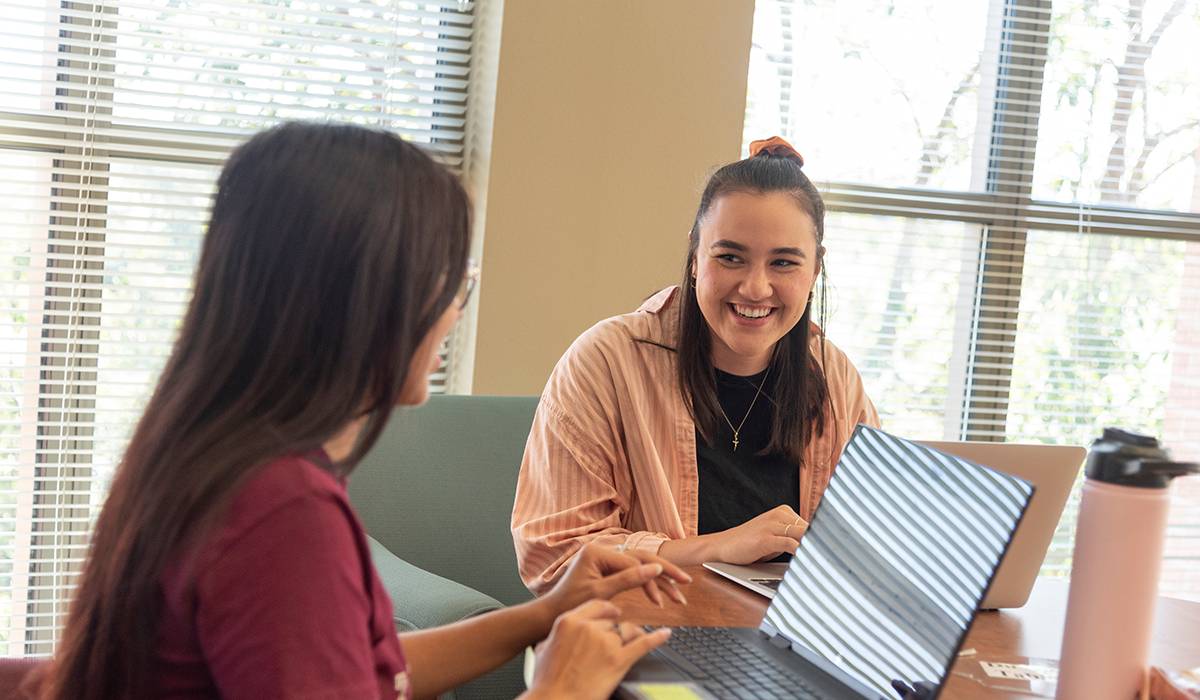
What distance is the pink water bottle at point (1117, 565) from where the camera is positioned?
3.32 ft

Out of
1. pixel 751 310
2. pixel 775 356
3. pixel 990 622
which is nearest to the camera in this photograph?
pixel 990 622

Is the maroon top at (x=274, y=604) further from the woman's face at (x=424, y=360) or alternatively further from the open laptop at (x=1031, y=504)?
the open laptop at (x=1031, y=504)

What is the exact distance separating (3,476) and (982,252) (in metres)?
2.58

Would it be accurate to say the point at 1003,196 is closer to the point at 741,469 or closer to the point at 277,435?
the point at 741,469

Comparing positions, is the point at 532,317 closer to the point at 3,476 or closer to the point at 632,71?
the point at 632,71

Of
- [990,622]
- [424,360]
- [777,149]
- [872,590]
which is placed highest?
[777,149]

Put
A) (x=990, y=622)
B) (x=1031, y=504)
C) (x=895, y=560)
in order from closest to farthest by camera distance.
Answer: (x=895, y=560) → (x=1031, y=504) → (x=990, y=622)

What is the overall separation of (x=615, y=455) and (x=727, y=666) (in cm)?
71

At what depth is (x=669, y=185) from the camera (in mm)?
2766

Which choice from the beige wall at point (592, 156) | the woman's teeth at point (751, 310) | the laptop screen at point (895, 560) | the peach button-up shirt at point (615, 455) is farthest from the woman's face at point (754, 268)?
the beige wall at point (592, 156)

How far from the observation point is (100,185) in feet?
8.64

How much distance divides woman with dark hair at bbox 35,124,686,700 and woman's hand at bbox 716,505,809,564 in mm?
738

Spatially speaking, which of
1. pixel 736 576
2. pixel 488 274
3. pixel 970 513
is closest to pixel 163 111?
pixel 488 274

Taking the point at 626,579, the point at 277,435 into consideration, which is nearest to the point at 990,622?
the point at 626,579
